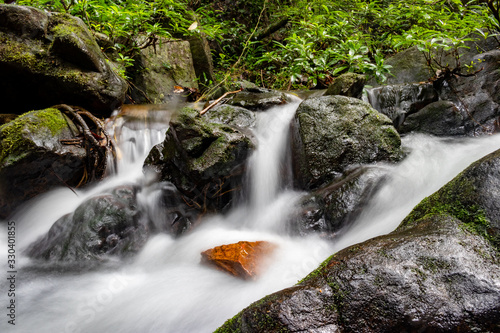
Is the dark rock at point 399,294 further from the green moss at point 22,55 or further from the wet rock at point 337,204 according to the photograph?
the green moss at point 22,55

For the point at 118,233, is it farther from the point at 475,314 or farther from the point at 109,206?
the point at 475,314

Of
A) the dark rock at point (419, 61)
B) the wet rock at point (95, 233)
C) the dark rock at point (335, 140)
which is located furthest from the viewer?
the dark rock at point (419, 61)

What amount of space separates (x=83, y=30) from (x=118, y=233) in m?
3.15

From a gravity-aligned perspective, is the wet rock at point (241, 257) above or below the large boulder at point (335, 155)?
below

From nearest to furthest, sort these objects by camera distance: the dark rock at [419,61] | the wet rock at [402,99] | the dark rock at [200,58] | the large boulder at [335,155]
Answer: the large boulder at [335,155] < the wet rock at [402,99] < the dark rock at [419,61] < the dark rock at [200,58]

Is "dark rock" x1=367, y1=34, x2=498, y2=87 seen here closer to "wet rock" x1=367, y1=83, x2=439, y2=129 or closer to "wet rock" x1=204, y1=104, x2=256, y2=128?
"wet rock" x1=367, y1=83, x2=439, y2=129

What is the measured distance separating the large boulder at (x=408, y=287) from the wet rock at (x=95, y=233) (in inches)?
82.0

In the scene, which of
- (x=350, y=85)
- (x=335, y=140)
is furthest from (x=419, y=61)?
(x=335, y=140)

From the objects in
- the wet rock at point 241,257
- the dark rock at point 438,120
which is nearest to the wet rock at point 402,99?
the dark rock at point 438,120

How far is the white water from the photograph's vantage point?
2252 mm

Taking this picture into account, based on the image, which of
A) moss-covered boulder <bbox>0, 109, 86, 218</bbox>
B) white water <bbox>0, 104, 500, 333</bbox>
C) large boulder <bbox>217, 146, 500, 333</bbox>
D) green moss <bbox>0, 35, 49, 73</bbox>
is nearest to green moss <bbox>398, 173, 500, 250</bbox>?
large boulder <bbox>217, 146, 500, 333</bbox>

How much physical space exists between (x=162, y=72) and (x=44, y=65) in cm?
280

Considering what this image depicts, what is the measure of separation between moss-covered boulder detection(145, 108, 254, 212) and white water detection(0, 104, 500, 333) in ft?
0.82

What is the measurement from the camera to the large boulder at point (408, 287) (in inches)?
47.5
